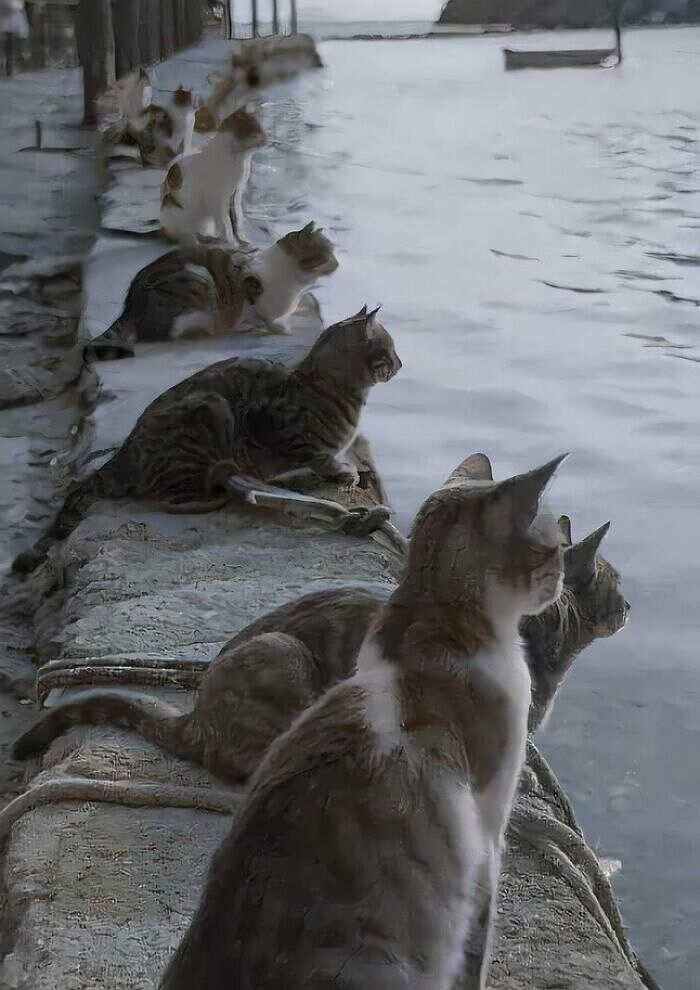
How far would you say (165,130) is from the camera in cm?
885

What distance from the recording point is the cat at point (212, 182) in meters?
6.24

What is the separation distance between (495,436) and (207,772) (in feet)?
11.9

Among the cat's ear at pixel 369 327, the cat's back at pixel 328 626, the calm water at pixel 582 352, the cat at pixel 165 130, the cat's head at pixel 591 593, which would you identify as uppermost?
the cat at pixel 165 130

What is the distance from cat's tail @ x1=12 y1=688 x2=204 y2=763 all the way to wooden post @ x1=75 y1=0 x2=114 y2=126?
8.80 meters

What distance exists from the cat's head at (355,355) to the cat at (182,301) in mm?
1423

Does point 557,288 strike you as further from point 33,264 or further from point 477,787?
point 477,787

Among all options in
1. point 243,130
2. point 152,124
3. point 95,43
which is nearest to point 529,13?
point 95,43

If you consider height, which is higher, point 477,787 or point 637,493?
point 477,787

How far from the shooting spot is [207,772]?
2318 mm

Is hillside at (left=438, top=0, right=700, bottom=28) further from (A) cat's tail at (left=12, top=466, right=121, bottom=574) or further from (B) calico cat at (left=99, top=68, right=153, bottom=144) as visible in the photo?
A: (A) cat's tail at (left=12, top=466, right=121, bottom=574)

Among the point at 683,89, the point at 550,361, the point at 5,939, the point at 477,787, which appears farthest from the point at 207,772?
the point at 683,89

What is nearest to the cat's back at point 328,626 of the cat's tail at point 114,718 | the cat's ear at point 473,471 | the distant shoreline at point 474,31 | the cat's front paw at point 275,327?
the cat's tail at point 114,718

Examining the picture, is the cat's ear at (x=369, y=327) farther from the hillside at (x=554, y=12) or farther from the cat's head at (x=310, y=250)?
the hillside at (x=554, y=12)

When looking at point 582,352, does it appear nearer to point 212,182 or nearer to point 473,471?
point 212,182
